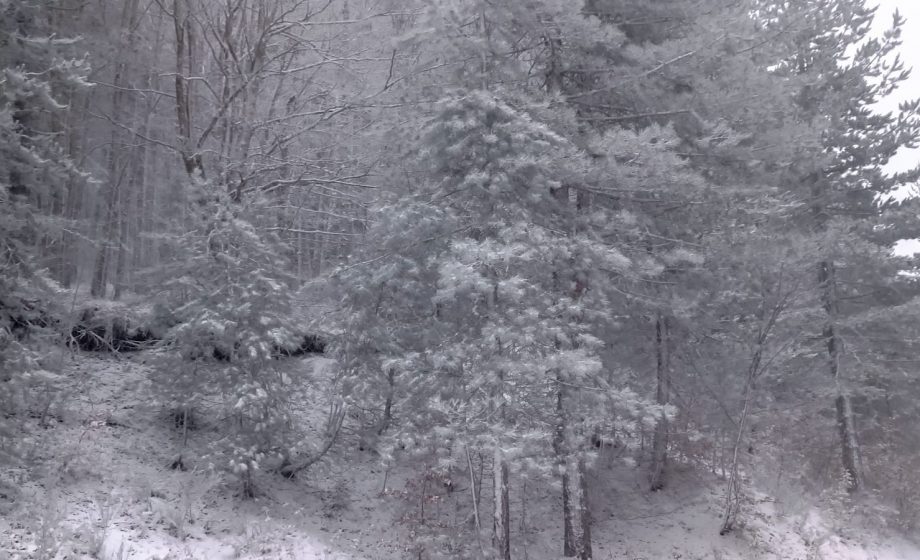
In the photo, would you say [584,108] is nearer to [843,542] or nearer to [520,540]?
[520,540]

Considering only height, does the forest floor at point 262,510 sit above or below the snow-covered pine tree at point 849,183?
below

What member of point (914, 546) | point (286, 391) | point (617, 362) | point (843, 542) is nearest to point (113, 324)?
point (286, 391)

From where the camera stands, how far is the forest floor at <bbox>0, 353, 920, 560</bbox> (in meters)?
8.53

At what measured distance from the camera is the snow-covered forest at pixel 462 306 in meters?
9.64

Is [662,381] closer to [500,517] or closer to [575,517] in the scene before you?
[575,517]

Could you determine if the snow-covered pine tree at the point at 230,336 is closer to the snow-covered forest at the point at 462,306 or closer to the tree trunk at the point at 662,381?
the snow-covered forest at the point at 462,306

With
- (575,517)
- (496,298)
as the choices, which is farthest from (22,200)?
(575,517)

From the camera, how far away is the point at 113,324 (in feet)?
44.8

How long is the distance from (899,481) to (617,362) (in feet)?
30.8

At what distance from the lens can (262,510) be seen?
10.9 metres

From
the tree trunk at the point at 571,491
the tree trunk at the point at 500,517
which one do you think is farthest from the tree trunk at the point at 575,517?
the tree trunk at the point at 500,517

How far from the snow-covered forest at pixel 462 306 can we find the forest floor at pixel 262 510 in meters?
0.07

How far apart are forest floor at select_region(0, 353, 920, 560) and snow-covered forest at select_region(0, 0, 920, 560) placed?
7cm

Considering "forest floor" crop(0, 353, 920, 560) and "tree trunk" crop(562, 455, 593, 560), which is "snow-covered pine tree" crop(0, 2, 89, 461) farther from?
"tree trunk" crop(562, 455, 593, 560)
